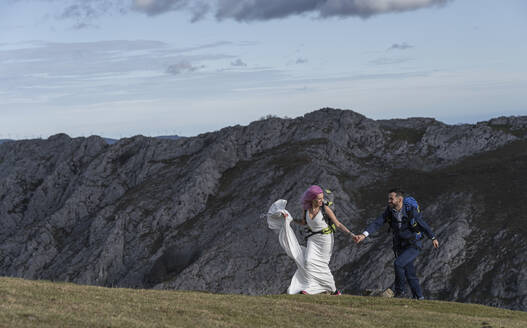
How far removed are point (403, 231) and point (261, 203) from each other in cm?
4425

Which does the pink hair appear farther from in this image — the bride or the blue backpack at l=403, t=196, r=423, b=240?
the blue backpack at l=403, t=196, r=423, b=240

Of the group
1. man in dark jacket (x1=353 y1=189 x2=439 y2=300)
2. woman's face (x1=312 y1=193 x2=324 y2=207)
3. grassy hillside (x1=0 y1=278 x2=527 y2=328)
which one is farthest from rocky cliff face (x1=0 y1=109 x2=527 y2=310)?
woman's face (x1=312 y1=193 x2=324 y2=207)

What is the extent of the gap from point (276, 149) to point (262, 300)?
188 feet

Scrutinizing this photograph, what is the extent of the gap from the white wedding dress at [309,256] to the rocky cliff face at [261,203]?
3110cm

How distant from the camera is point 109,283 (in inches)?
2621

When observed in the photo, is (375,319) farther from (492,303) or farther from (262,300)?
(492,303)

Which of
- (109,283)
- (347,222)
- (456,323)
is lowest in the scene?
(109,283)

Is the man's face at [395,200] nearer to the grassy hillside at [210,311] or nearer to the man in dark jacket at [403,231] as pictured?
the man in dark jacket at [403,231]

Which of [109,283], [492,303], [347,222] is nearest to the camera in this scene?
[492,303]

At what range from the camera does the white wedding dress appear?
22.0m

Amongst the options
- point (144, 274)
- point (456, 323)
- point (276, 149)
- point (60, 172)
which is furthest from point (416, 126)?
point (456, 323)

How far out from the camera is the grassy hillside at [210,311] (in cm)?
1440

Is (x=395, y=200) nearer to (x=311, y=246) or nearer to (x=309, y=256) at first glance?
(x=311, y=246)

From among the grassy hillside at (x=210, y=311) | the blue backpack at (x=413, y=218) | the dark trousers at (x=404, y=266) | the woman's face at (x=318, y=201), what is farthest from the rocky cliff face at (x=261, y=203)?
the woman's face at (x=318, y=201)
